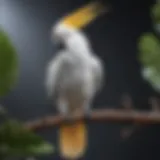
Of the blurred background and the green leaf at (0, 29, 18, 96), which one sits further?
the blurred background

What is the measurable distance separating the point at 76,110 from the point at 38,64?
7.6 inches

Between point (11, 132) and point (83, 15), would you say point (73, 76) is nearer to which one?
point (83, 15)

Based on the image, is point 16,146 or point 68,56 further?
point 68,56

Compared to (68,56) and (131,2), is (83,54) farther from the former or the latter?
(131,2)

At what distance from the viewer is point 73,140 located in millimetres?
1125

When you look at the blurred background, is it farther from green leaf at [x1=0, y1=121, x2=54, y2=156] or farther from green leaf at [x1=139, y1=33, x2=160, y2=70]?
green leaf at [x1=0, y1=121, x2=54, y2=156]

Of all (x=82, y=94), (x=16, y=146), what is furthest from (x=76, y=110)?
(x=16, y=146)

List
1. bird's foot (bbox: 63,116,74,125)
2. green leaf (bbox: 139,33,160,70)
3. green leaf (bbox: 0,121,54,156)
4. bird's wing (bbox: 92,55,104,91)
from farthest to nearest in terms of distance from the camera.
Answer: bird's wing (bbox: 92,55,104,91) < bird's foot (bbox: 63,116,74,125) < green leaf (bbox: 139,33,160,70) < green leaf (bbox: 0,121,54,156)

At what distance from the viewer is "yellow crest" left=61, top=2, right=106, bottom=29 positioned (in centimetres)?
113

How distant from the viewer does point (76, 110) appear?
1.21m

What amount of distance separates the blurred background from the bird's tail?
0.02 metres

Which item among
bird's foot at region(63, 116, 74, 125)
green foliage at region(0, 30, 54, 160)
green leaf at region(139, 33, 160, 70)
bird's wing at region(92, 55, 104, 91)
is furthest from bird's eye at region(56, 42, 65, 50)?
green foliage at region(0, 30, 54, 160)

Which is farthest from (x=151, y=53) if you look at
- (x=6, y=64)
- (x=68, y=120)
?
(x=68, y=120)

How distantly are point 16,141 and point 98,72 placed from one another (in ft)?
2.65
